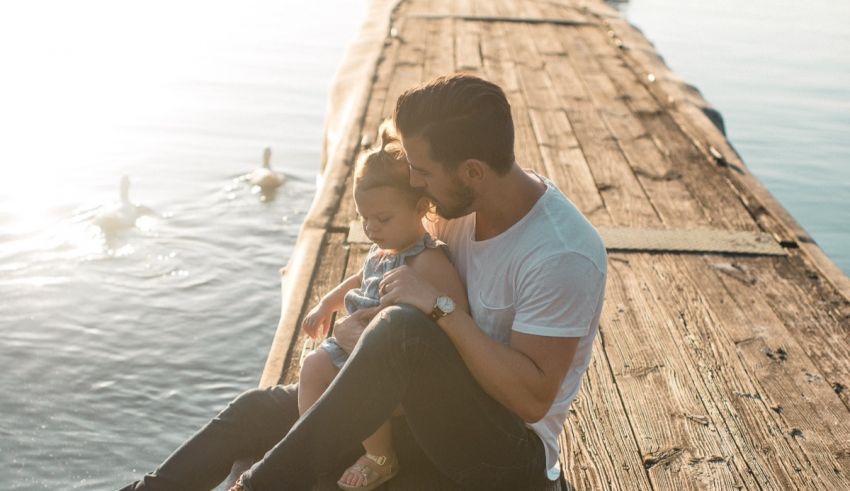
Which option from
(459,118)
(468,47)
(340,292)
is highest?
(459,118)

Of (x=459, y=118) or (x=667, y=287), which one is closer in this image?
(x=459, y=118)

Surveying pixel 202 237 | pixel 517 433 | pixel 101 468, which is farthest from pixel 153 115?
pixel 517 433

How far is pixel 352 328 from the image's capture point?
3410 millimetres

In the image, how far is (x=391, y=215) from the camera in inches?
134

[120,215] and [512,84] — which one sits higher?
[512,84]

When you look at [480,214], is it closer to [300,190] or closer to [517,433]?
[517,433]

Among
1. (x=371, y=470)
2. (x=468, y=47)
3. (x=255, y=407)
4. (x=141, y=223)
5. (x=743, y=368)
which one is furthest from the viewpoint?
(x=468, y=47)

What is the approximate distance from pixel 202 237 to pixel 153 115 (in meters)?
4.20

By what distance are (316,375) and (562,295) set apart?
33.4 inches

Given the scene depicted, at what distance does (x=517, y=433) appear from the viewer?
3311mm

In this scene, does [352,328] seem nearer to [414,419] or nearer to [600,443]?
[414,419]

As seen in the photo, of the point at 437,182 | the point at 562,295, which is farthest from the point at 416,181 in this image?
the point at 562,295

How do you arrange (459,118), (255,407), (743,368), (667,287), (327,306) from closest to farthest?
(459,118), (255,407), (327,306), (743,368), (667,287)

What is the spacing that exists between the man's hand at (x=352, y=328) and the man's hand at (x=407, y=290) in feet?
0.37
